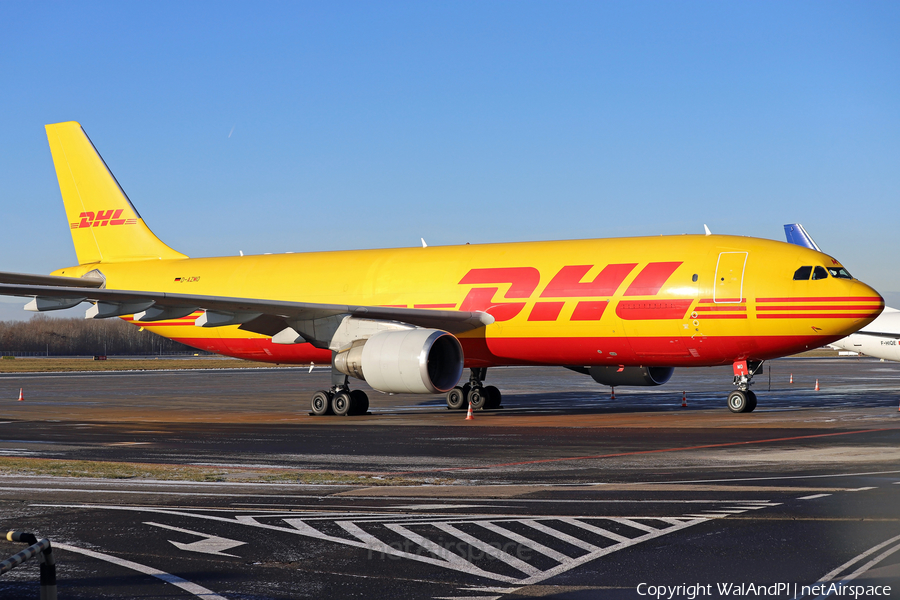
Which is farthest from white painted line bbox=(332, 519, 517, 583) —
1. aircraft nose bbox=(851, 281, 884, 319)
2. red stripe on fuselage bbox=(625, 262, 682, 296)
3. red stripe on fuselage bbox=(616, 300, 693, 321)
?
aircraft nose bbox=(851, 281, 884, 319)

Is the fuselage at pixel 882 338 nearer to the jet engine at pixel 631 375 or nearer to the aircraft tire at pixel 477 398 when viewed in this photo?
the jet engine at pixel 631 375

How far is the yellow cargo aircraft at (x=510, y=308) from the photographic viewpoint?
21.4 meters

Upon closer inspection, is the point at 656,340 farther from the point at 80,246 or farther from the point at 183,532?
the point at 80,246

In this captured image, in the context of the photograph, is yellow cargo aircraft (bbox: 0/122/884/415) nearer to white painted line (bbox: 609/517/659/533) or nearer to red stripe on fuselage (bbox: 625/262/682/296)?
red stripe on fuselage (bbox: 625/262/682/296)

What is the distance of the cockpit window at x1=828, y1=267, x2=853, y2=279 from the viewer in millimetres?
21422

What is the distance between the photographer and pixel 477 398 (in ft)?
87.1

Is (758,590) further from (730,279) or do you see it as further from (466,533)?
(730,279)

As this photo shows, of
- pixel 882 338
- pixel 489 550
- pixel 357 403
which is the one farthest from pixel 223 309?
pixel 882 338

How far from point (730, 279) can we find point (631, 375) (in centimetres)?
555

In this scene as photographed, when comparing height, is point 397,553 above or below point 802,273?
below

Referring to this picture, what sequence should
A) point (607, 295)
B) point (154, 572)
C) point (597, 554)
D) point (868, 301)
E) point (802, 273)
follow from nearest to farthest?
1. point (154, 572)
2. point (597, 554)
3. point (868, 301)
4. point (802, 273)
5. point (607, 295)

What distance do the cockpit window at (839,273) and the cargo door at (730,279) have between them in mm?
2022

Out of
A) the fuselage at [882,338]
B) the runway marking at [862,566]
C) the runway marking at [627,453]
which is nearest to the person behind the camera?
the runway marking at [862,566]

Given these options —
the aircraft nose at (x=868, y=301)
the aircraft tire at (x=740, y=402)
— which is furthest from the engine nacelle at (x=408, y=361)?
the aircraft nose at (x=868, y=301)
